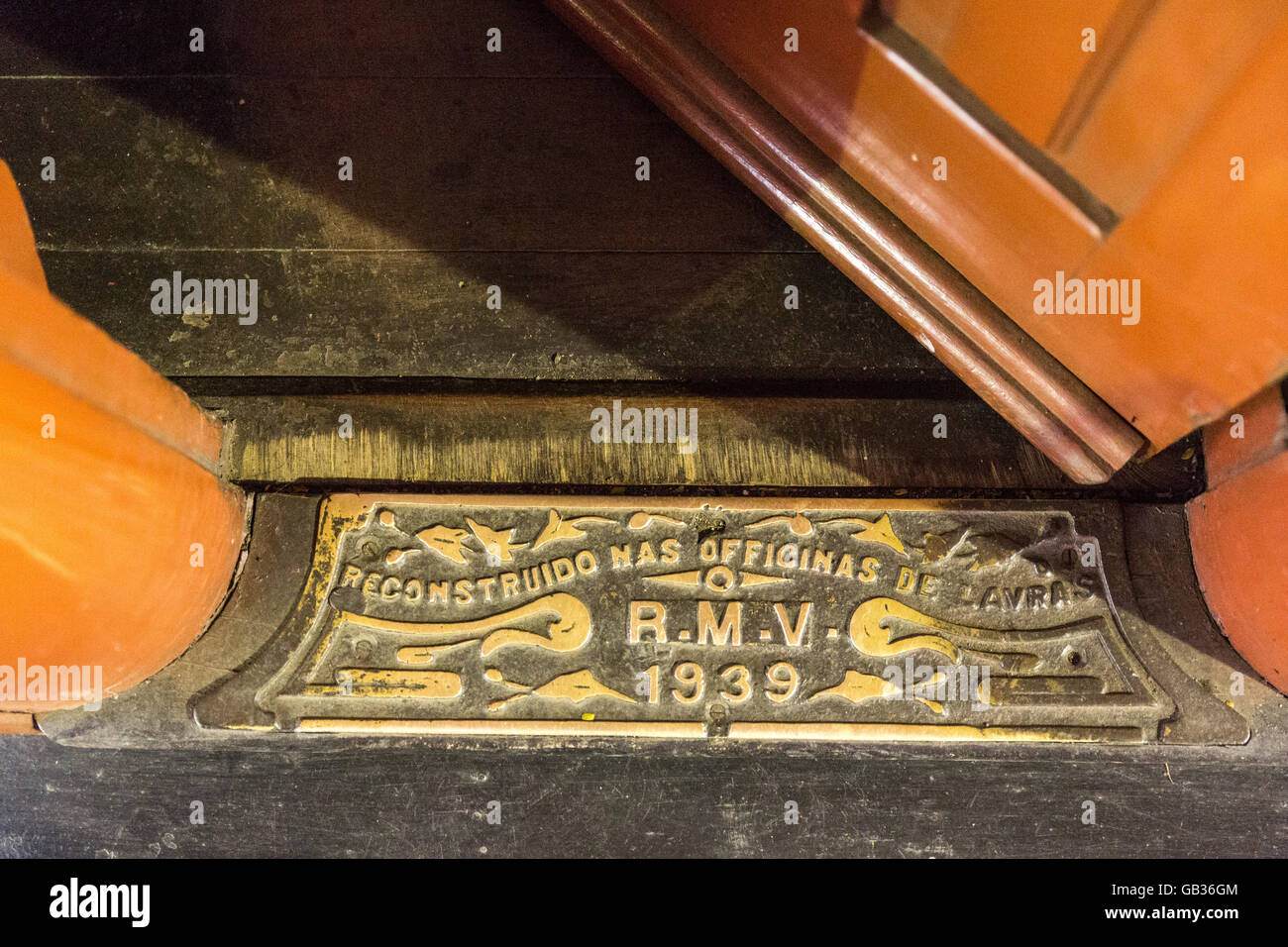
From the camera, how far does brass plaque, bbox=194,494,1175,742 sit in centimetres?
128

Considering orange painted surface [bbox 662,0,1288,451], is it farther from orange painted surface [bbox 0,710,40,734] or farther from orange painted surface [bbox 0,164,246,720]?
orange painted surface [bbox 0,710,40,734]

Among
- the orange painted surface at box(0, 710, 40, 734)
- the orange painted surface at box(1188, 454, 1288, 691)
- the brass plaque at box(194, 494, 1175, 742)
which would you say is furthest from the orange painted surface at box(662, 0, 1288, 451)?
the orange painted surface at box(0, 710, 40, 734)

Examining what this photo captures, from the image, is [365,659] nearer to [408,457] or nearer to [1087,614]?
[408,457]

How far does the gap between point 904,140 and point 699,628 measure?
0.81 metres

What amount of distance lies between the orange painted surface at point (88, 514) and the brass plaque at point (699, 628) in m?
0.18

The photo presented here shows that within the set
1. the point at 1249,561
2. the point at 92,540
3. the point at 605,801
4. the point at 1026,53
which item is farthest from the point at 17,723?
the point at 1249,561

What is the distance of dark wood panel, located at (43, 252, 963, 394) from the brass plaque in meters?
0.24

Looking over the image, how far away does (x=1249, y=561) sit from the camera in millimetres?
1148

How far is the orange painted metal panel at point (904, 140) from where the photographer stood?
1034 millimetres

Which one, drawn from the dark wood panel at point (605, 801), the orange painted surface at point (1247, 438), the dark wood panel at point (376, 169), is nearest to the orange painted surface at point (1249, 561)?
the orange painted surface at point (1247, 438)

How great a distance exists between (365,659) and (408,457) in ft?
1.14

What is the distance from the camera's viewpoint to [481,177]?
54.0 inches

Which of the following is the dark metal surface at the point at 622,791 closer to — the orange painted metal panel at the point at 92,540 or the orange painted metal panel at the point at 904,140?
the orange painted metal panel at the point at 92,540
